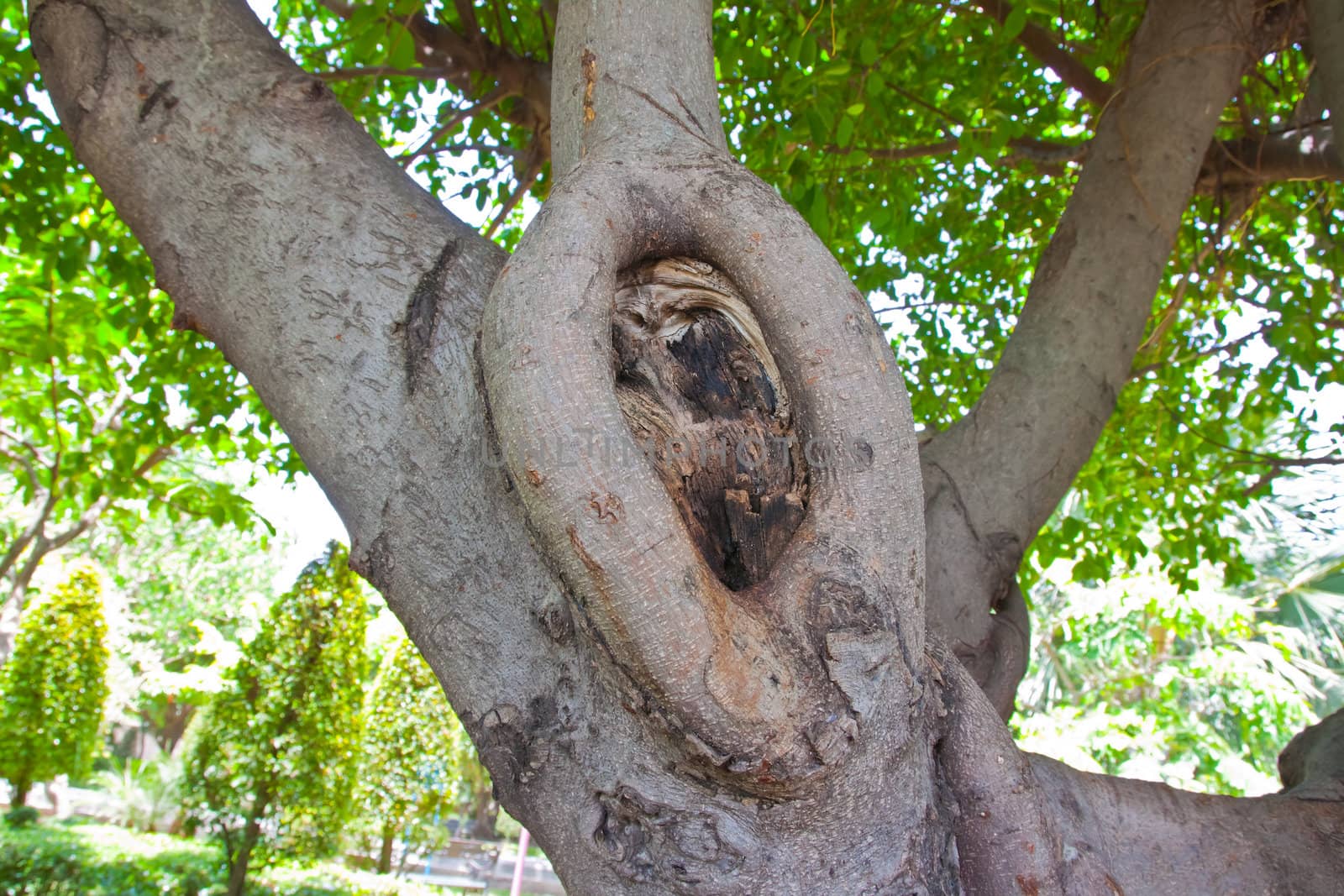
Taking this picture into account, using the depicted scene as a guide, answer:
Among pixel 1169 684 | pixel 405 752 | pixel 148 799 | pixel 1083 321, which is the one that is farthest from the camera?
pixel 148 799

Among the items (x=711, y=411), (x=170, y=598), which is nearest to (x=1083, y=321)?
(x=711, y=411)

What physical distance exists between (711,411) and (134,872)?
29.6 feet

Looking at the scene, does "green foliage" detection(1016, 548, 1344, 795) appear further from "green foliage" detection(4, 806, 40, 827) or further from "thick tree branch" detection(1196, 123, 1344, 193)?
"green foliage" detection(4, 806, 40, 827)

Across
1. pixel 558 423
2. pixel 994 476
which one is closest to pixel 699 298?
pixel 558 423

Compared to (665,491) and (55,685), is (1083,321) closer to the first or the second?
(665,491)

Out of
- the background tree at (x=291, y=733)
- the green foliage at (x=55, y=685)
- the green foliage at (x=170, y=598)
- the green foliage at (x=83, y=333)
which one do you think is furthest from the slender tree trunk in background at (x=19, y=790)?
the green foliage at (x=170, y=598)

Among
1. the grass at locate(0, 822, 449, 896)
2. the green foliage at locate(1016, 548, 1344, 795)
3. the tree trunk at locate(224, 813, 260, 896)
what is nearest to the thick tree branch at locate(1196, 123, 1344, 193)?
the green foliage at locate(1016, 548, 1344, 795)

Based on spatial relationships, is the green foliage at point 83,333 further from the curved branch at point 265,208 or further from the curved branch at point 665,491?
the curved branch at point 665,491

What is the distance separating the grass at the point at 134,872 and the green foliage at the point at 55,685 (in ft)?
2.45

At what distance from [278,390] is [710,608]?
89 centimetres

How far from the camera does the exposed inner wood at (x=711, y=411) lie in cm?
142

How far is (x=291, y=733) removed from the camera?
8.38m

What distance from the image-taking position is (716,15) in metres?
4.40

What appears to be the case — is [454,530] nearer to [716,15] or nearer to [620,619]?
[620,619]
